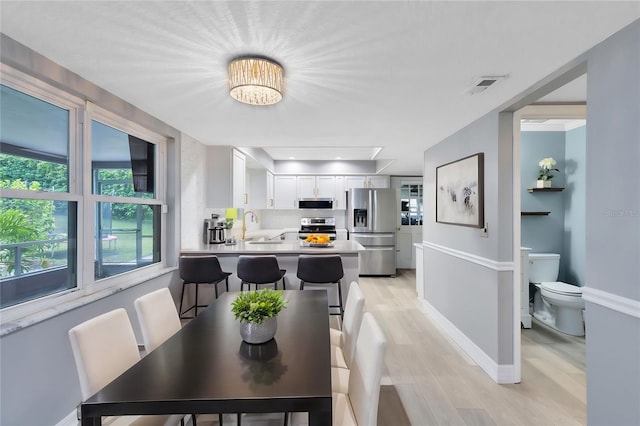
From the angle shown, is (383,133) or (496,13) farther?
(383,133)

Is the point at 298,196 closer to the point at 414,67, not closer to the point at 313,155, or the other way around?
the point at 313,155

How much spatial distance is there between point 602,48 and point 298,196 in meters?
5.21

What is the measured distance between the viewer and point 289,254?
343cm

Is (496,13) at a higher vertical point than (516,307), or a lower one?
higher

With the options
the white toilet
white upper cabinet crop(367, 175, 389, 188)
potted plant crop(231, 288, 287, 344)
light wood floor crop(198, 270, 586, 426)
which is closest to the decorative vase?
potted plant crop(231, 288, 287, 344)

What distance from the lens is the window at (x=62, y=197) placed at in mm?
1604

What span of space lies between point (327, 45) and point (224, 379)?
5.36ft

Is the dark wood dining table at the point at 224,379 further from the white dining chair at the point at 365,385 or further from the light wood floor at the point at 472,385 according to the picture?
the light wood floor at the point at 472,385

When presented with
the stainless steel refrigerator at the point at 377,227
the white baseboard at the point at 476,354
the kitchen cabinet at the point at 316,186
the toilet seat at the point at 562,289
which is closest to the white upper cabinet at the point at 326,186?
the kitchen cabinet at the point at 316,186

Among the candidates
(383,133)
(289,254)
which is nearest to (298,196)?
(289,254)

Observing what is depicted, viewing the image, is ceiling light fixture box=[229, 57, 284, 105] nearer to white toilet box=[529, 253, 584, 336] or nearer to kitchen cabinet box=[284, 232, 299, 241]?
white toilet box=[529, 253, 584, 336]

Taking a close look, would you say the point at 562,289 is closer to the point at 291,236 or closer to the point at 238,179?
the point at 238,179

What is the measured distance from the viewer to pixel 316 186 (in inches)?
247

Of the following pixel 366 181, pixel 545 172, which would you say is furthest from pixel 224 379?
pixel 366 181
